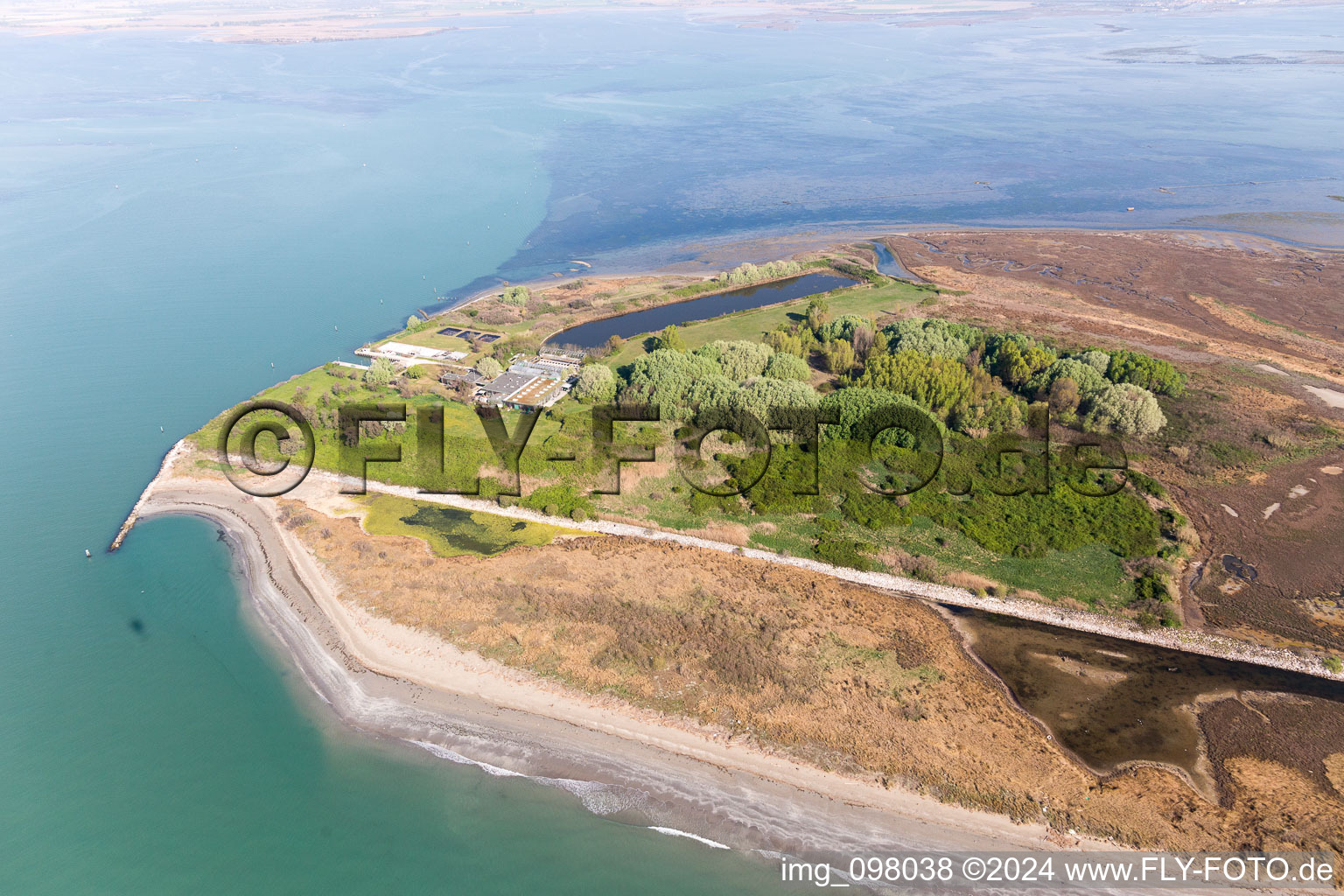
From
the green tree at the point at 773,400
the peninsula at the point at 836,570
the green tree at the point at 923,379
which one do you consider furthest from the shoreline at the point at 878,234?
the green tree at the point at 773,400

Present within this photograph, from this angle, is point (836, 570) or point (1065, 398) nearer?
point (836, 570)

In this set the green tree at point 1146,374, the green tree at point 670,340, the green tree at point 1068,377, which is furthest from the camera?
the green tree at point 670,340

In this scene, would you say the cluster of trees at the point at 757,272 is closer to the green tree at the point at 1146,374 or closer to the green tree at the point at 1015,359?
the green tree at the point at 1015,359

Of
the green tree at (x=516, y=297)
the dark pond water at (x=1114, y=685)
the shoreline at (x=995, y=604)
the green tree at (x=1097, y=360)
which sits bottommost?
the dark pond water at (x=1114, y=685)

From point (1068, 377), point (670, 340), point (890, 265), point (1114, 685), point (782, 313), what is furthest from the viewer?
point (890, 265)

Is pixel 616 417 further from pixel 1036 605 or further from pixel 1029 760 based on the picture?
pixel 1029 760

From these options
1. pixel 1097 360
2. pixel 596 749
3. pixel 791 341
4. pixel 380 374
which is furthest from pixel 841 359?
pixel 596 749

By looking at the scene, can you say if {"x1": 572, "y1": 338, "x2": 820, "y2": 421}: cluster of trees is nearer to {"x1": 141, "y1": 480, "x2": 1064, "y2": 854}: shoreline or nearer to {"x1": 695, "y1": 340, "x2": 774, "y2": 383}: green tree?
{"x1": 695, "y1": 340, "x2": 774, "y2": 383}: green tree

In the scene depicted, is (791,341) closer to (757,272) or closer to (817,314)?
(817,314)
